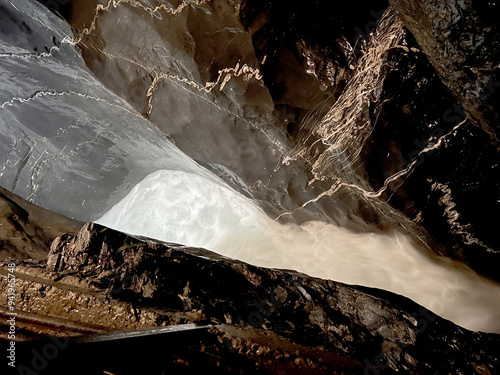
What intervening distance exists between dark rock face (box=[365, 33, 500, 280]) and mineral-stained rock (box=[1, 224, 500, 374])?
30.0 inches

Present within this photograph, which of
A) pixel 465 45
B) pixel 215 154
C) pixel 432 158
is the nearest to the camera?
pixel 465 45

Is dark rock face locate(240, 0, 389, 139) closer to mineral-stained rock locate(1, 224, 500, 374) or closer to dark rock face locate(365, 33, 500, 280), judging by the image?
dark rock face locate(365, 33, 500, 280)

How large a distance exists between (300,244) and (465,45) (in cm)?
239

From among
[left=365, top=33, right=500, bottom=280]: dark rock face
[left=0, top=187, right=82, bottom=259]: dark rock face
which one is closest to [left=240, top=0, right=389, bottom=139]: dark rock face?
[left=365, top=33, right=500, bottom=280]: dark rock face

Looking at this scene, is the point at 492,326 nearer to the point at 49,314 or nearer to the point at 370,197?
the point at 370,197

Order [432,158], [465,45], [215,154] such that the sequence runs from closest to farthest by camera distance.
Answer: [465,45]
[432,158]
[215,154]

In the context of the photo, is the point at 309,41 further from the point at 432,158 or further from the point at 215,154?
the point at 215,154

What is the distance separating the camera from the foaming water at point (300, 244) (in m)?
2.65

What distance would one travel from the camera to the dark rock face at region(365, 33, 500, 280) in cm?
190

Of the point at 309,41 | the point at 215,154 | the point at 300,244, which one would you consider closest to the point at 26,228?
the point at 215,154

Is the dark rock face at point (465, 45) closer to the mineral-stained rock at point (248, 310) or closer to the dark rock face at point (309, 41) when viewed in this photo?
the dark rock face at point (309, 41)

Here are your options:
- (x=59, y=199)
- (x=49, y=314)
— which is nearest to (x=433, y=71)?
(x=49, y=314)

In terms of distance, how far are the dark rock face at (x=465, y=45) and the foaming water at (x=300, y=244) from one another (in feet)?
4.99

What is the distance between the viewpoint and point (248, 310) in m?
1.91
